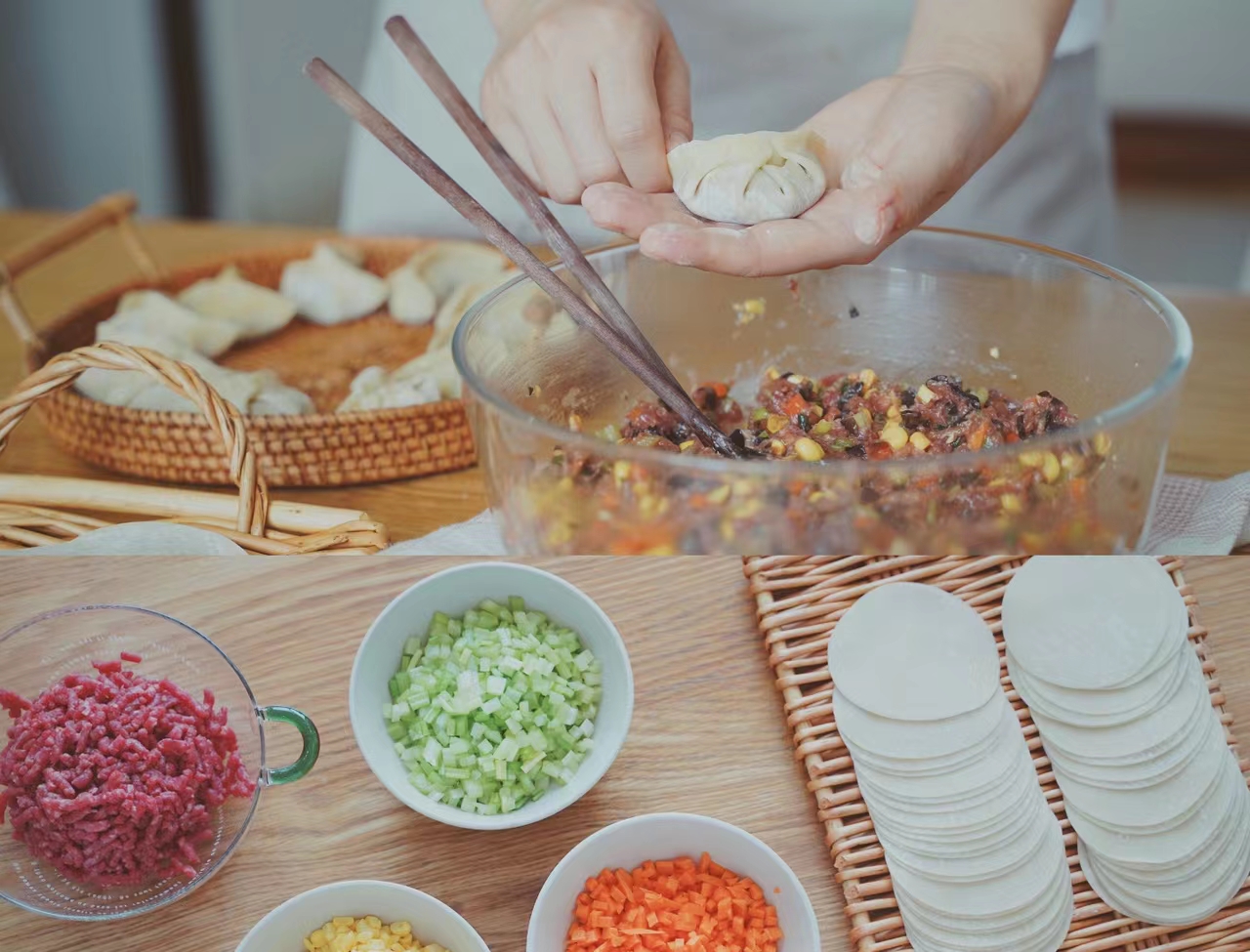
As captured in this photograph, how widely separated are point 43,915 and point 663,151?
0.54 metres

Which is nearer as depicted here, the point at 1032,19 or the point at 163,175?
the point at 1032,19

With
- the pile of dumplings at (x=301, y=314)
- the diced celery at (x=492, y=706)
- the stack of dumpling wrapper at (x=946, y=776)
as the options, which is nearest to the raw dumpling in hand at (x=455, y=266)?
the pile of dumplings at (x=301, y=314)

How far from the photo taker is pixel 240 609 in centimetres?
65

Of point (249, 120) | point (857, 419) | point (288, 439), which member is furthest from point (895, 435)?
point (249, 120)

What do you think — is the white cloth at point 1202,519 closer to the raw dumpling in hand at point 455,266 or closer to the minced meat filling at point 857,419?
the minced meat filling at point 857,419

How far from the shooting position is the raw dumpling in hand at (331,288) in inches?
35.4

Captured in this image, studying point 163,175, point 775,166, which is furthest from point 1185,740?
point 163,175

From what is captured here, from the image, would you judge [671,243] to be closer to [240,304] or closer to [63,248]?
[240,304]

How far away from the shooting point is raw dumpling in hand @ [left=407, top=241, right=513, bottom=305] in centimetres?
94

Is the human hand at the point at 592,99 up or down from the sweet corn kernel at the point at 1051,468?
up

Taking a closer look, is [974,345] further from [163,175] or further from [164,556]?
[163,175]

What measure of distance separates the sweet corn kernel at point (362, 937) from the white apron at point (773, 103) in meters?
0.43

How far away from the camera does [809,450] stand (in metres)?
0.62

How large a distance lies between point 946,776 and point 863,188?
Result: 0.35m
